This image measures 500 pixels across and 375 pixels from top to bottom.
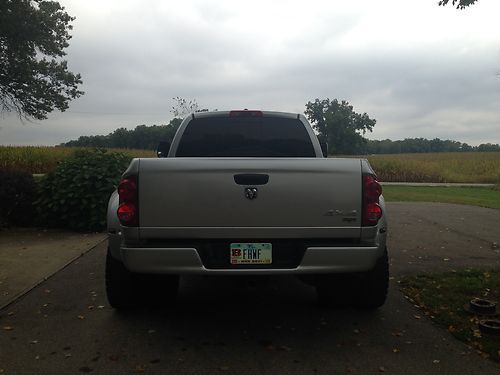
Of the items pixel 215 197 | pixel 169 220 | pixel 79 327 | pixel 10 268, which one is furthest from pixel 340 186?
pixel 10 268

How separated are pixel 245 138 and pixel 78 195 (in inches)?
191

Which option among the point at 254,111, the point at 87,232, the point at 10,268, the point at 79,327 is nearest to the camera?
the point at 79,327

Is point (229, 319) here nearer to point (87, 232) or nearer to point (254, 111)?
point (254, 111)

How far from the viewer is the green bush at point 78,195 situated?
8812 mm

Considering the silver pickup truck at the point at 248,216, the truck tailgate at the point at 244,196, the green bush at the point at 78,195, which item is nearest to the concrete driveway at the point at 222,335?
the silver pickup truck at the point at 248,216

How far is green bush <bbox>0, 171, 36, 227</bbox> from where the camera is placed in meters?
9.08

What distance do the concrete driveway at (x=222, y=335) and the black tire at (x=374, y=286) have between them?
4.3 inches

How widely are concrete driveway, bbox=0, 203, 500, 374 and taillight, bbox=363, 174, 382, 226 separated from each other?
96cm

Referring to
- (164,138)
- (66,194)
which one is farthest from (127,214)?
(164,138)

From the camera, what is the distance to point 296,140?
521 centimetres

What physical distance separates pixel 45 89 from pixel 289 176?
16.8 meters

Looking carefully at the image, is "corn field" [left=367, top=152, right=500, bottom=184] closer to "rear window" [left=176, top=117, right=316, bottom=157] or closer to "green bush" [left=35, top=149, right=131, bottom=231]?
"green bush" [left=35, top=149, right=131, bottom=231]

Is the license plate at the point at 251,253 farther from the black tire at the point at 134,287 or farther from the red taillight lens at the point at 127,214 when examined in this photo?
the black tire at the point at 134,287

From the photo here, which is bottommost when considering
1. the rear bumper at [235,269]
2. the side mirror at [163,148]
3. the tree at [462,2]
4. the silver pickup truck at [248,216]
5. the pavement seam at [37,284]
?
the pavement seam at [37,284]
